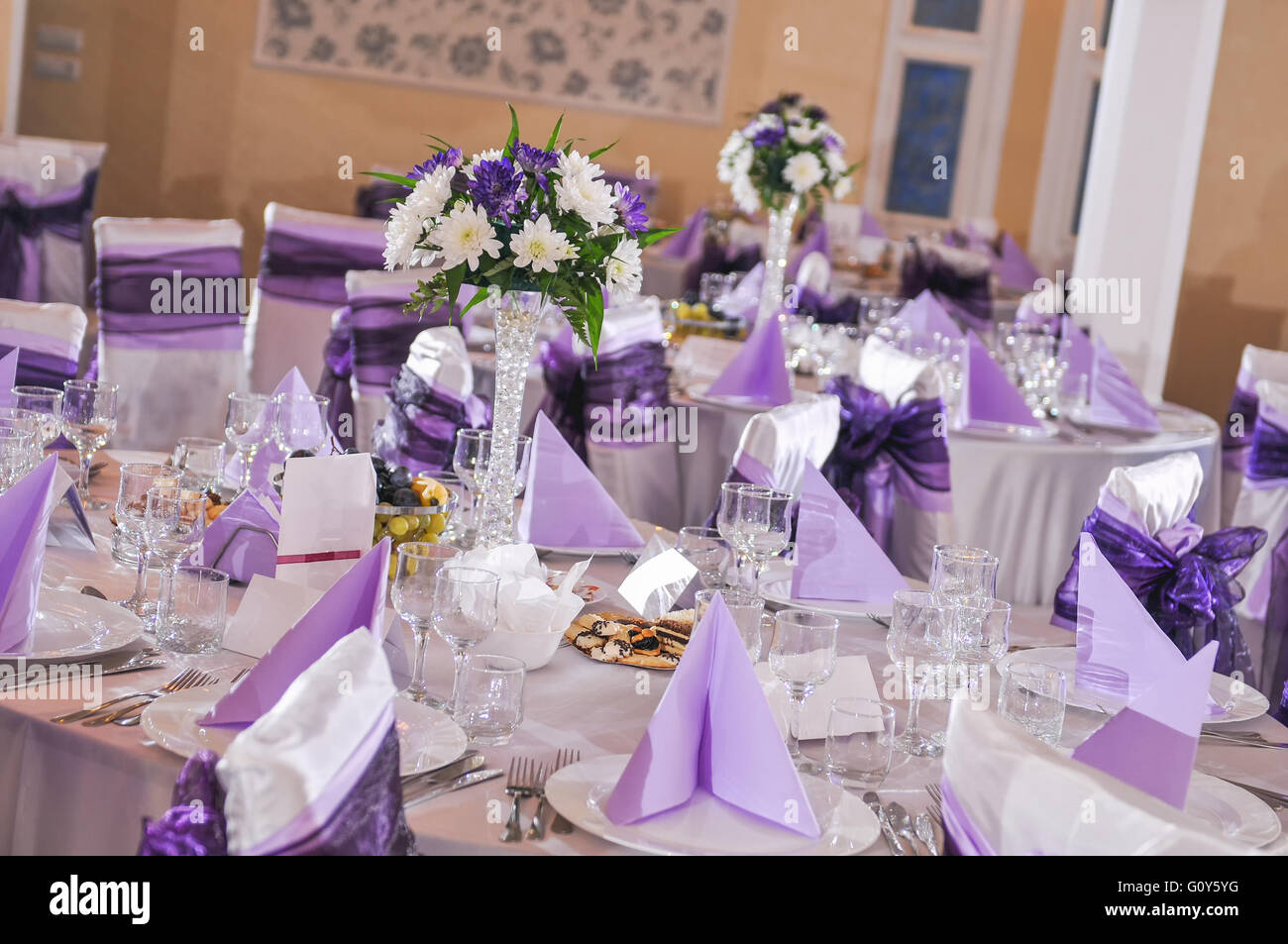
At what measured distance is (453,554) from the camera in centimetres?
166

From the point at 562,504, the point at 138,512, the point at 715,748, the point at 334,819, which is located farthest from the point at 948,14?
the point at 334,819

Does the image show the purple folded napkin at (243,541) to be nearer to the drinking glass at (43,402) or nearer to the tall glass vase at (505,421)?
the tall glass vase at (505,421)

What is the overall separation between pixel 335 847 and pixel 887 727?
68 centimetres

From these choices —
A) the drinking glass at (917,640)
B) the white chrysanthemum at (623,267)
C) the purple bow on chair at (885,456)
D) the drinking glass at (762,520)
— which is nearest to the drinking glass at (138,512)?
the white chrysanthemum at (623,267)

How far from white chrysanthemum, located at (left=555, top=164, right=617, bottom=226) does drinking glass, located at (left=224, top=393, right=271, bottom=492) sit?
666 mm

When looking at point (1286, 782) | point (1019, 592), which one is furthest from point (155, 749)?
point (1019, 592)

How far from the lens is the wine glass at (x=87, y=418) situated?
2201 mm

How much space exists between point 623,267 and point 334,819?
1143 millimetres

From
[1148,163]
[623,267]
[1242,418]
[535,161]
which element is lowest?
[1242,418]

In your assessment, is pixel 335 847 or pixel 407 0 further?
pixel 407 0

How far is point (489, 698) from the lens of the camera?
1.54m

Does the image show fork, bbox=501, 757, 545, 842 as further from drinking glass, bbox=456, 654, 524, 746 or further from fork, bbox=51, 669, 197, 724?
fork, bbox=51, 669, 197, 724

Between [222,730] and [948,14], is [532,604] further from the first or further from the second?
[948,14]
